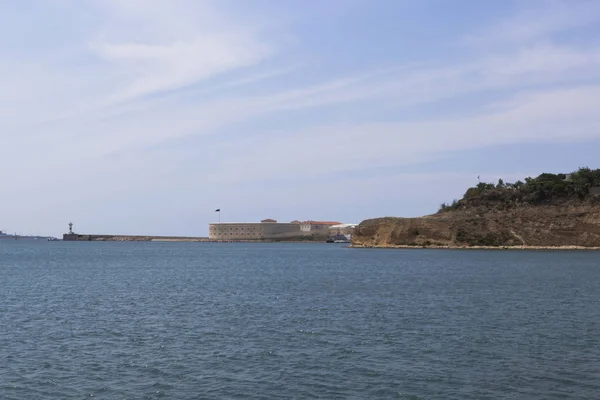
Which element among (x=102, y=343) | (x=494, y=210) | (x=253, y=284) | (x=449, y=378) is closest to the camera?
(x=449, y=378)

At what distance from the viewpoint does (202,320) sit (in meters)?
33.2

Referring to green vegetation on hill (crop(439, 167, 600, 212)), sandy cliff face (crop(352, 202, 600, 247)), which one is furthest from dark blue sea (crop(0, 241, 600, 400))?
green vegetation on hill (crop(439, 167, 600, 212))

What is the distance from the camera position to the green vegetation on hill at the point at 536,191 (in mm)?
135250

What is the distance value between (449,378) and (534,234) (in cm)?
11277

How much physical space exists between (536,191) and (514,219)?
11.6 m

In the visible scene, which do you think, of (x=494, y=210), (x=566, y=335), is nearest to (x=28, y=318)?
(x=566, y=335)

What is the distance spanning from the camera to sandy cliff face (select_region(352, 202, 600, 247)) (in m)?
125

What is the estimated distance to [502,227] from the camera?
131 meters

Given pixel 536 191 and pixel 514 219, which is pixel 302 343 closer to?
pixel 514 219

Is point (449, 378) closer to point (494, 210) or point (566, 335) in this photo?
point (566, 335)

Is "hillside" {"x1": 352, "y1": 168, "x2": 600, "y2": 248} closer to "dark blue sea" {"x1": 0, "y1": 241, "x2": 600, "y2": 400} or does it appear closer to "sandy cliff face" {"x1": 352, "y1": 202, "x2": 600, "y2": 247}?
"sandy cliff face" {"x1": 352, "y1": 202, "x2": 600, "y2": 247}

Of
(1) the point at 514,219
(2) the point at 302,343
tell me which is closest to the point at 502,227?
(1) the point at 514,219

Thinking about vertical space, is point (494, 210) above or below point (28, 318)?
above

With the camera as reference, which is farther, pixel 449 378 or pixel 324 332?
pixel 324 332
